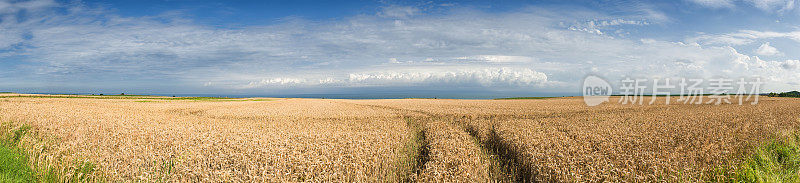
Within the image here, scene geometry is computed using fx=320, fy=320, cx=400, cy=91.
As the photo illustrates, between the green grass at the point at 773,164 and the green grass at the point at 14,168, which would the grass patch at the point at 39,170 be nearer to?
the green grass at the point at 14,168

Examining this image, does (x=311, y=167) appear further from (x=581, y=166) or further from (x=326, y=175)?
(x=581, y=166)

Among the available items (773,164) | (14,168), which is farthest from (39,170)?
(773,164)

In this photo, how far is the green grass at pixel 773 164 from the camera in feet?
22.6

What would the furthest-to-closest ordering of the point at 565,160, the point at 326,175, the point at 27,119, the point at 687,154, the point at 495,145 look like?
the point at 27,119 → the point at 495,145 → the point at 687,154 → the point at 565,160 → the point at 326,175

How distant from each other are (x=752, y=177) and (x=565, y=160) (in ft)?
11.8

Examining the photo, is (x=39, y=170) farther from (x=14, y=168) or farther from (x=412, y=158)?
(x=412, y=158)

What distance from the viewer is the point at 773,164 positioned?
311 inches

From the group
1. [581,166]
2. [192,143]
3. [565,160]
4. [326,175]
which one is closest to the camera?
[326,175]

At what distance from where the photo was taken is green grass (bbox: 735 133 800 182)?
271 inches

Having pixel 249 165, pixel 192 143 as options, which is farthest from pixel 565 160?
pixel 192 143

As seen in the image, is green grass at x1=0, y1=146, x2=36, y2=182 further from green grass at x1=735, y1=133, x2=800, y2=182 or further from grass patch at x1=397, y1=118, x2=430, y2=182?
green grass at x1=735, y1=133, x2=800, y2=182

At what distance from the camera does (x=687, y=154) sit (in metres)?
8.24

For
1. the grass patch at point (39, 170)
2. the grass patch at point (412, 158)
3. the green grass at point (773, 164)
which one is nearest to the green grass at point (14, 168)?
the grass patch at point (39, 170)

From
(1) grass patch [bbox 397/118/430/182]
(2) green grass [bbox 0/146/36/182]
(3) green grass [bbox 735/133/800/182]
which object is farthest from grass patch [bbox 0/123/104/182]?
(3) green grass [bbox 735/133/800/182]
